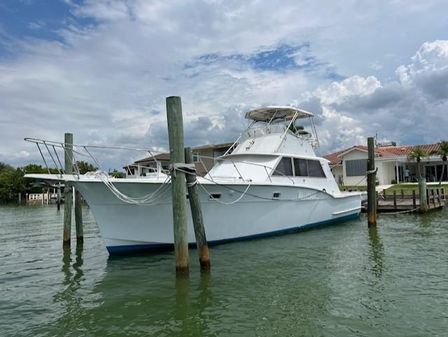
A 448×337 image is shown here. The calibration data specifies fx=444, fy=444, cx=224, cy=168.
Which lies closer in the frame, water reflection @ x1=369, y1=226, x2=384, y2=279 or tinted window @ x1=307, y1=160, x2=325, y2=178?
water reflection @ x1=369, y1=226, x2=384, y2=279

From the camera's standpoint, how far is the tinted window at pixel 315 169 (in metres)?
18.1

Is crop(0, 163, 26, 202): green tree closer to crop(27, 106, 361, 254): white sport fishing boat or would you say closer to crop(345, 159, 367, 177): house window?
crop(345, 159, 367, 177): house window

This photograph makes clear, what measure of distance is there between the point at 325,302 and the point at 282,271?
8.33ft

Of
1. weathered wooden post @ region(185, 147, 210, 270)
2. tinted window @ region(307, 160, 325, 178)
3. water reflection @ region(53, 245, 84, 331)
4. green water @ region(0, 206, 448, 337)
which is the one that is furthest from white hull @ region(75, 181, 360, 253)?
weathered wooden post @ region(185, 147, 210, 270)

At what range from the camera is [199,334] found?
699cm

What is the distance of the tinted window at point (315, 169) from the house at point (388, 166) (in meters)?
22.4

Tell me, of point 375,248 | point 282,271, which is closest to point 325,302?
point 282,271

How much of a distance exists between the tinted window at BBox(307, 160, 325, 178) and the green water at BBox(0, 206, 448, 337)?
3.95 m

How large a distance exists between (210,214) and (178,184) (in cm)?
382

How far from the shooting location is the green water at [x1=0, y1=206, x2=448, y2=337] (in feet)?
23.8

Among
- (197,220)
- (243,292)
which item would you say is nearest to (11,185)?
(197,220)

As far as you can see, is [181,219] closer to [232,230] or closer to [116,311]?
Answer: [116,311]

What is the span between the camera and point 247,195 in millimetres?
14195

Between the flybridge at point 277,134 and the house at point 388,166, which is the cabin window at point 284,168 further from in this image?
the house at point 388,166
